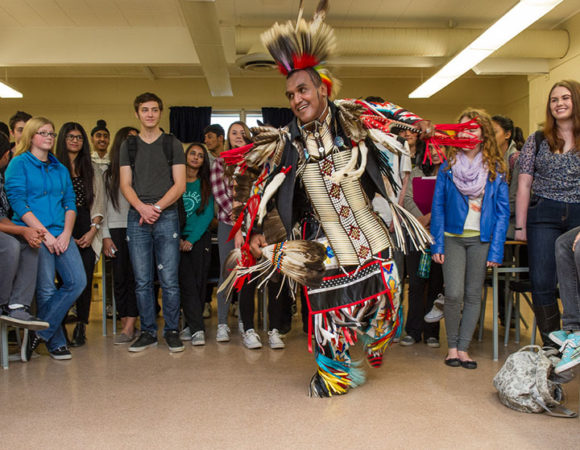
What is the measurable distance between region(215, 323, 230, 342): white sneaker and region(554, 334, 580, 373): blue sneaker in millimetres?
2237

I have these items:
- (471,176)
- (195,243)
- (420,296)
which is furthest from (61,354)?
(471,176)

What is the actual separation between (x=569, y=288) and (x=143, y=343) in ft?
8.64

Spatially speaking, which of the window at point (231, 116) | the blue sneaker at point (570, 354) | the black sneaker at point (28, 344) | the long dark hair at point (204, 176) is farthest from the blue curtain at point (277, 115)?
the blue sneaker at point (570, 354)

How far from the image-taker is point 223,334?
3.97 meters

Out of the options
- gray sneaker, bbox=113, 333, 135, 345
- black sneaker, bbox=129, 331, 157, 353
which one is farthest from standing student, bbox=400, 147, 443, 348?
gray sneaker, bbox=113, 333, 135, 345

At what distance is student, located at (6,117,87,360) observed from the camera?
3446mm

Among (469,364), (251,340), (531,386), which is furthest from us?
(251,340)

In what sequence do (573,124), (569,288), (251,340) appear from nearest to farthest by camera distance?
(569,288) < (573,124) < (251,340)

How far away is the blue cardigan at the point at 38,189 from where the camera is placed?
343 cm

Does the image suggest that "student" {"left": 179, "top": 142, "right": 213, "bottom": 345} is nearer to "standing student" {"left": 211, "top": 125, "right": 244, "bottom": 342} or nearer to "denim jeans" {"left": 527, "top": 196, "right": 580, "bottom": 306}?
"standing student" {"left": 211, "top": 125, "right": 244, "bottom": 342}

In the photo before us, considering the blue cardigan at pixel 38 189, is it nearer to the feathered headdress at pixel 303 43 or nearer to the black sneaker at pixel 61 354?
the black sneaker at pixel 61 354

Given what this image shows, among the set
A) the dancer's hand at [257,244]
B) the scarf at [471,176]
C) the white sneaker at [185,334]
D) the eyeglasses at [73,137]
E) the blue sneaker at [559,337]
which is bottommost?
the white sneaker at [185,334]

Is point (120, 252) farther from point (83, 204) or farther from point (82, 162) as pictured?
point (82, 162)

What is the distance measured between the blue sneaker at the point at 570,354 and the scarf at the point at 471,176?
100cm
